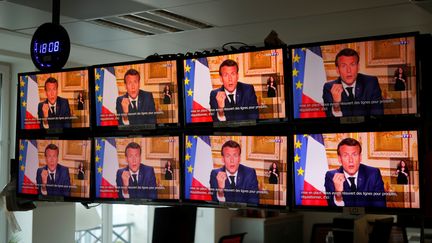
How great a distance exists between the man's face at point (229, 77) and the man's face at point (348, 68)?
1.79 feet

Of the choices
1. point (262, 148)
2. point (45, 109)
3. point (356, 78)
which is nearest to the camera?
point (356, 78)

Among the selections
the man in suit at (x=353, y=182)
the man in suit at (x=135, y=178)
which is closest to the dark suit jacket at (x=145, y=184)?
the man in suit at (x=135, y=178)

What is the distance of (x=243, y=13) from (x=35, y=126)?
178 cm

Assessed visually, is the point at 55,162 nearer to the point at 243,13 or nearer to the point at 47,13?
the point at 47,13

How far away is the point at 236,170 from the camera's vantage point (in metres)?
2.95

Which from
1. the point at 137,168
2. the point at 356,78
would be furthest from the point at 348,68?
the point at 137,168

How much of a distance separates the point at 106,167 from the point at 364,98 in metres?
1.52

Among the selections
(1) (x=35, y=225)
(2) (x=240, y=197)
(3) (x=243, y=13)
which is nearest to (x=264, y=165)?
(2) (x=240, y=197)

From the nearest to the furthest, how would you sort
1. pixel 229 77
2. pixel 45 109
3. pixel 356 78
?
1. pixel 356 78
2. pixel 229 77
3. pixel 45 109

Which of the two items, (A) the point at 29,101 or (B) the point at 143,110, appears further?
(A) the point at 29,101

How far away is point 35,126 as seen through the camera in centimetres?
359

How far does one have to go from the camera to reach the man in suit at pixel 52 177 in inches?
136

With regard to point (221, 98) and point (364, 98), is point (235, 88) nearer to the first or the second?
point (221, 98)

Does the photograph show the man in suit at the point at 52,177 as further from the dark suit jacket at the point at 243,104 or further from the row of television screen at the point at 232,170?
the dark suit jacket at the point at 243,104
